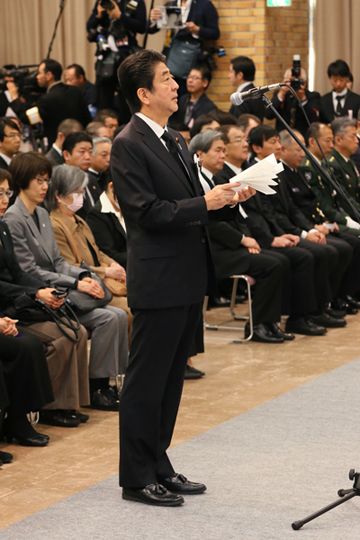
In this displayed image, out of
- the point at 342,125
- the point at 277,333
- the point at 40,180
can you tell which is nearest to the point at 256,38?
the point at 342,125

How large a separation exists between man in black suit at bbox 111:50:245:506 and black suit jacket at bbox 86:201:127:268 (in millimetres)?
2465

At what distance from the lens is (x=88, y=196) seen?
766 centimetres

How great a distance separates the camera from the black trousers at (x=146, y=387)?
168 inches

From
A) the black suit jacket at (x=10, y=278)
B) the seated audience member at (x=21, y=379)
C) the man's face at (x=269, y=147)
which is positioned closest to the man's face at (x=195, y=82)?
the man's face at (x=269, y=147)

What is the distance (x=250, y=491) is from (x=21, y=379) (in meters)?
1.29

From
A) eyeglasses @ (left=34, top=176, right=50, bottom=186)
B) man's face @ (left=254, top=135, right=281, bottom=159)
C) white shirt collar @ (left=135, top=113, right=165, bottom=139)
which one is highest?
white shirt collar @ (left=135, top=113, right=165, bottom=139)

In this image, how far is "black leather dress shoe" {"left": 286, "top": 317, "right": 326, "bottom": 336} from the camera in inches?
A: 316

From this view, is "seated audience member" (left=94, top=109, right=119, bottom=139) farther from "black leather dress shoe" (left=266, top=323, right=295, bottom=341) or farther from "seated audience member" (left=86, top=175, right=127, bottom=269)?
"seated audience member" (left=86, top=175, right=127, bottom=269)

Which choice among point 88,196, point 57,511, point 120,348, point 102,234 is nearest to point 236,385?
point 120,348

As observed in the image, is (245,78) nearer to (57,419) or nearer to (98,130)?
(98,130)

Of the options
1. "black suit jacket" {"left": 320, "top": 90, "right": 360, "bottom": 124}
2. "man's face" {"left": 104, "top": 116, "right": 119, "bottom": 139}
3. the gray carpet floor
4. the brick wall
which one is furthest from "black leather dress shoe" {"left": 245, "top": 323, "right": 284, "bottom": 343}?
the brick wall

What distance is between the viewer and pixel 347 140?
9586 millimetres

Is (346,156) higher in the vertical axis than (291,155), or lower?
lower

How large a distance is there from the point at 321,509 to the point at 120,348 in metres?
2.25
